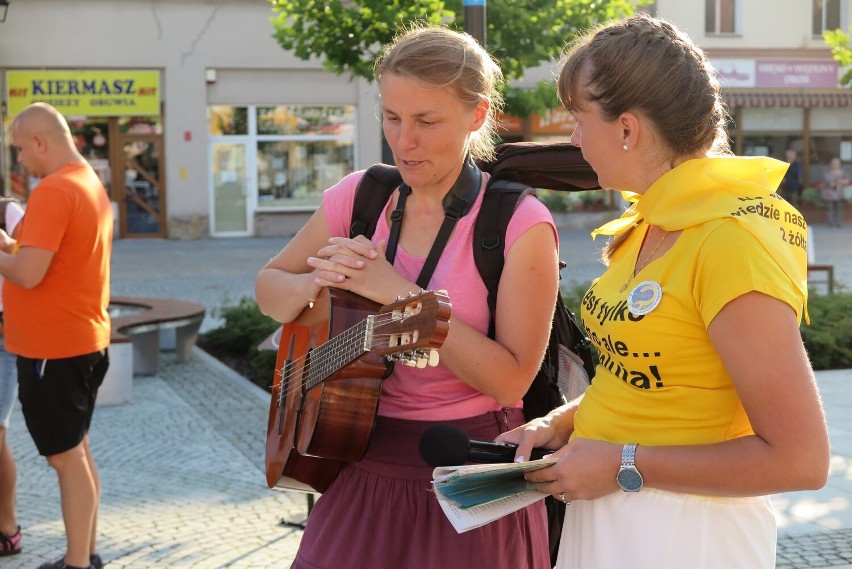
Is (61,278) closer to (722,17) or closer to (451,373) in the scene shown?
→ (451,373)

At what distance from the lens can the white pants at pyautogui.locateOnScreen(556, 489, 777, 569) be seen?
1.84m

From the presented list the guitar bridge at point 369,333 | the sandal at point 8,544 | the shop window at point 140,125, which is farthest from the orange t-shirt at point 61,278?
the shop window at point 140,125

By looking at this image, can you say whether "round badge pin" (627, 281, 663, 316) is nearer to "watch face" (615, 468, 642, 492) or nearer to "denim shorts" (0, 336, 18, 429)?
"watch face" (615, 468, 642, 492)

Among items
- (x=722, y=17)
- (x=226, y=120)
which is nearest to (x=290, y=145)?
(x=226, y=120)

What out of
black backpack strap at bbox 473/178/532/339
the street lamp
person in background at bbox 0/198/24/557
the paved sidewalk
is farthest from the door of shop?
black backpack strap at bbox 473/178/532/339

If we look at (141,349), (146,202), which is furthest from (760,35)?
(141,349)

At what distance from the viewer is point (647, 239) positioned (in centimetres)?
199

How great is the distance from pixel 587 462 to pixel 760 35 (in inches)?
1124

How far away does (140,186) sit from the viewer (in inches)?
977

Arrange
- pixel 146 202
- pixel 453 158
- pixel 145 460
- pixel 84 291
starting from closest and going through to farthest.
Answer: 1. pixel 453 158
2. pixel 84 291
3. pixel 145 460
4. pixel 146 202

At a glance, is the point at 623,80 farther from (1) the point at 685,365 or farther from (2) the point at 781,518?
(2) the point at 781,518

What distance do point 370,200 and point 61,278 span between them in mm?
2173

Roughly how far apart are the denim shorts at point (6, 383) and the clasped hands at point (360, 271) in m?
2.84

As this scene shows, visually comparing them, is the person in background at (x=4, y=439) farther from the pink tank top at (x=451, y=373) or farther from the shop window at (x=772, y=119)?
the shop window at (x=772, y=119)
